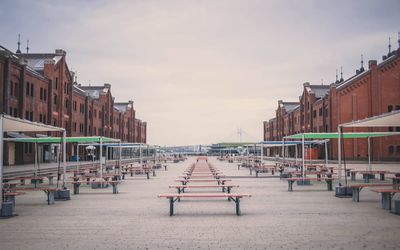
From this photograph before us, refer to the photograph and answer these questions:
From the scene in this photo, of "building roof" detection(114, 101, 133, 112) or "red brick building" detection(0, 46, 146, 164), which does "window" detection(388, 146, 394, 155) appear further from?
"building roof" detection(114, 101, 133, 112)

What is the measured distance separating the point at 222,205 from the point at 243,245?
19.2ft

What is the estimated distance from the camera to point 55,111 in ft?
164

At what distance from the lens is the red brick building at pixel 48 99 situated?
38.4 meters

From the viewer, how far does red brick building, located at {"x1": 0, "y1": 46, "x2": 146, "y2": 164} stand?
126 ft

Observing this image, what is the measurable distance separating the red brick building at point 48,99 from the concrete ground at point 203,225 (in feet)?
86.3

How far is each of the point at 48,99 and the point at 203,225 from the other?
138 ft

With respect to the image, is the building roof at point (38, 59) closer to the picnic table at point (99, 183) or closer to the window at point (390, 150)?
the picnic table at point (99, 183)

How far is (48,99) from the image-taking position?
48125 millimetres

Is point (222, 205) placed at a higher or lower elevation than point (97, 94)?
lower

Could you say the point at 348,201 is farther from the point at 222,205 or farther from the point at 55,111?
the point at 55,111

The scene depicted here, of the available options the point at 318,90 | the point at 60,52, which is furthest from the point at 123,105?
the point at 318,90

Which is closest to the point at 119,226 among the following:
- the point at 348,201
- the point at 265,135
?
the point at 348,201

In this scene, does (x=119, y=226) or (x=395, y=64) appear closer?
(x=119, y=226)

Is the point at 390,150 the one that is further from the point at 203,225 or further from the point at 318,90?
the point at 203,225
